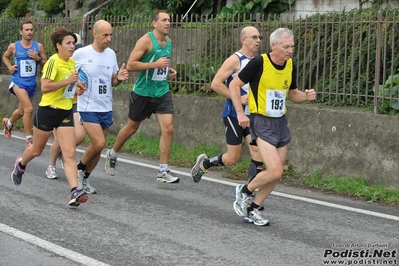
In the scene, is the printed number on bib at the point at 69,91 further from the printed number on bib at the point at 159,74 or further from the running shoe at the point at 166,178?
the running shoe at the point at 166,178

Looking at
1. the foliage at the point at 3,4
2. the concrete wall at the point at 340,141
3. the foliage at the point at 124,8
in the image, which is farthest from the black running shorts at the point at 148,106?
the foliage at the point at 3,4

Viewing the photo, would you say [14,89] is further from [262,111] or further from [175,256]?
[175,256]

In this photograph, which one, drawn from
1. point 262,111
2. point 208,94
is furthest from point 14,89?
point 262,111

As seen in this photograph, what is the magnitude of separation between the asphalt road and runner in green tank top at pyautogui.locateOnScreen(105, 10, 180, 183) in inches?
14.7

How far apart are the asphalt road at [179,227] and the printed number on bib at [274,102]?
1.05m

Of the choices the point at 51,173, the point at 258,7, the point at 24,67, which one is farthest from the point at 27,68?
the point at 258,7

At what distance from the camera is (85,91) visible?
9875 mm

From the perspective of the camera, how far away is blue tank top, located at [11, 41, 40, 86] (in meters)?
14.3

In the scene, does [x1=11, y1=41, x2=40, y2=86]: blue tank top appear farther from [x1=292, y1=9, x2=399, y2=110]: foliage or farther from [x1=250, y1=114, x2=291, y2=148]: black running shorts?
[x1=250, y1=114, x2=291, y2=148]: black running shorts

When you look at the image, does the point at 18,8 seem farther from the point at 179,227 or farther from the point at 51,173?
the point at 179,227

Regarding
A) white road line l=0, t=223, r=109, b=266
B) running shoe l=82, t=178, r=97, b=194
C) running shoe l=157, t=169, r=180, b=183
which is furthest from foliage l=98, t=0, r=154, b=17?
white road line l=0, t=223, r=109, b=266

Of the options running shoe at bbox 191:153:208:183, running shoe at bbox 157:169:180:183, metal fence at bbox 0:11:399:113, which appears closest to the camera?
running shoe at bbox 191:153:208:183

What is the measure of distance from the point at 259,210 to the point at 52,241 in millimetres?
2231

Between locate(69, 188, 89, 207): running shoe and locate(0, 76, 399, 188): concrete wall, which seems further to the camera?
locate(0, 76, 399, 188): concrete wall
